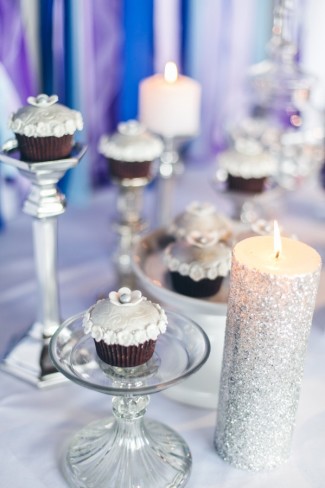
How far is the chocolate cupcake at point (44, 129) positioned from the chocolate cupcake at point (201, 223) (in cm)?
23

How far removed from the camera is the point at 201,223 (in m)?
0.95

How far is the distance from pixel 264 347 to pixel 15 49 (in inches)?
34.3

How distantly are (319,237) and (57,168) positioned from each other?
670mm

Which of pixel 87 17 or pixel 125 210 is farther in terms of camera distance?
pixel 87 17

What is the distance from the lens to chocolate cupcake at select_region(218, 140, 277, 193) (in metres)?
1.11

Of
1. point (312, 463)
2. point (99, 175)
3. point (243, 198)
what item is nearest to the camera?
point (312, 463)

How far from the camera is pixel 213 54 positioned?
73.5 inches

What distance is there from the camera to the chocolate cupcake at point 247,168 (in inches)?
43.5

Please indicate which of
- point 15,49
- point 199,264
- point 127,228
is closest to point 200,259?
point 199,264

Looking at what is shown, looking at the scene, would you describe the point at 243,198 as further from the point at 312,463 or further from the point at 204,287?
the point at 312,463

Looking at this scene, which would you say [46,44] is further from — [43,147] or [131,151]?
[43,147]

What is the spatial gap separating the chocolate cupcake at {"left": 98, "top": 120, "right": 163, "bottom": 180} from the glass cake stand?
0.36m

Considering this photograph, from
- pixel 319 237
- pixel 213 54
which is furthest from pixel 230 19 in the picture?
pixel 319 237

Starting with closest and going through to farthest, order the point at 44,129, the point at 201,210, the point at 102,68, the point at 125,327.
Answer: the point at 125,327 → the point at 44,129 → the point at 201,210 → the point at 102,68
